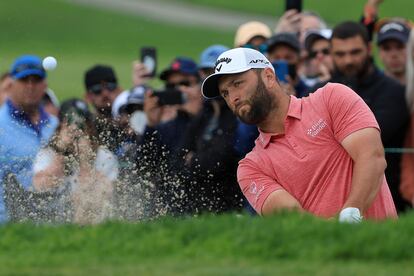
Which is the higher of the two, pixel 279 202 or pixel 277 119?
pixel 277 119

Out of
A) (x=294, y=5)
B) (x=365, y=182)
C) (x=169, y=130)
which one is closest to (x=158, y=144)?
(x=169, y=130)

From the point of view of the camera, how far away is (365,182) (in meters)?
7.04

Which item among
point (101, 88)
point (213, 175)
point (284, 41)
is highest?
point (284, 41)

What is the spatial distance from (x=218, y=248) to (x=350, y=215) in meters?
1.17

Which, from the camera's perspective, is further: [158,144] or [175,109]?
[175,109]

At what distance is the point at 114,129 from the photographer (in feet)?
32.9

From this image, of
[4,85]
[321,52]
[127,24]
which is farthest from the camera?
[127,24]

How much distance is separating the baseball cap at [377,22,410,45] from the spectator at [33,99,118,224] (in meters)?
2.94

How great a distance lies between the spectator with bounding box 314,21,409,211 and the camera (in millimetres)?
9734

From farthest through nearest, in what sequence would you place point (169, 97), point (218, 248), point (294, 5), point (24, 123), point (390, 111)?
point (294, 5), point (169, 97), point (24, 123), point (390, 111), point (218, 248)

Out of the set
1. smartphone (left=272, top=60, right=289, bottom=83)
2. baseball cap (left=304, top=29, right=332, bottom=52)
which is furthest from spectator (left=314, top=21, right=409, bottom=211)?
baseball cap (left=304, top=29, right=332, bottom=52)

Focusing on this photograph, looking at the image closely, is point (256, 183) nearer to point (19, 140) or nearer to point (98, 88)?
point (19, 140)

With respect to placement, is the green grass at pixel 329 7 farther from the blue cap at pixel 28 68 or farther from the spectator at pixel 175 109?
the blue cap at pixel 28 68

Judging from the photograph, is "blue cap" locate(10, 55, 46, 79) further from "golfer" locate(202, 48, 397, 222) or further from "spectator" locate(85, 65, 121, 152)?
"golfer" locate(202, 48, 397, 222)
